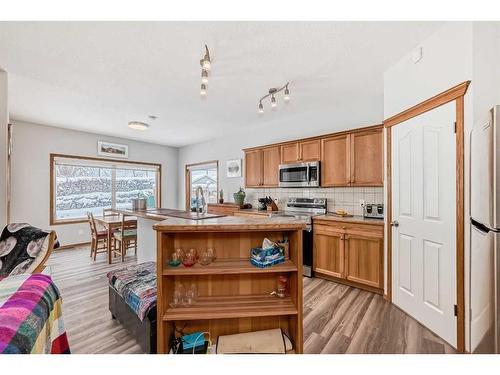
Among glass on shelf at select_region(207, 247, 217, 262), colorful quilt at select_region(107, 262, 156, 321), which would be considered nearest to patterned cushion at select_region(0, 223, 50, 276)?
colorful quilt at select_region(107, 262, 156, 321)

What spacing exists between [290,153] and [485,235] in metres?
2.64

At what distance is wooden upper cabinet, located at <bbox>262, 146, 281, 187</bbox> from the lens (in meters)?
4.03

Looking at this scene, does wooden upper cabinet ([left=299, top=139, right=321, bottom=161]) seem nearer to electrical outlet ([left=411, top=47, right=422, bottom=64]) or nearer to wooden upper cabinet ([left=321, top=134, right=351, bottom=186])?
wooden upper cabinet ([left=321, top=134, right=351, bottom=186])

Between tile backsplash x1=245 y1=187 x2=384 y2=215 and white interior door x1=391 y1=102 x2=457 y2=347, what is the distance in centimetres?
79

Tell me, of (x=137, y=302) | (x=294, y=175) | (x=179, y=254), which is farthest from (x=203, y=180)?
(x=179, y=254)

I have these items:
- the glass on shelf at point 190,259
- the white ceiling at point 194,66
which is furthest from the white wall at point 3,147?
the glass on shelf at point 190,259

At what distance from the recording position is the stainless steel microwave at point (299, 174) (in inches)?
135

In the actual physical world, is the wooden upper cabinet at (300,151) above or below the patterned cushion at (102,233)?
above

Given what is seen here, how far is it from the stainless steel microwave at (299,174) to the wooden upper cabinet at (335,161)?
4.6 inches

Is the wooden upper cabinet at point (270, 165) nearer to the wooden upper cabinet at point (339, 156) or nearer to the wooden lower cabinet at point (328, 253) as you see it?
the wooden upper cabinet at point (339, 156)

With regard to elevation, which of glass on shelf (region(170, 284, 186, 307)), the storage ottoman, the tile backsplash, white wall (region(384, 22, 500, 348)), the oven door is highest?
white wall (region(384, 22, 500, 348))

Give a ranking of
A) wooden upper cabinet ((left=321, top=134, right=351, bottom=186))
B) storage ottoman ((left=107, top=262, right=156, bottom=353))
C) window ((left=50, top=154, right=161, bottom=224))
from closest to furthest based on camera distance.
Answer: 1. storage ottoman ((left=107, top=262, right=156, bottom=353))
2. wooden upper cabinet ((left=321, top=134, right=351, bottom=186))
3. window ((left=50, top=154, right=161, bottom=224))

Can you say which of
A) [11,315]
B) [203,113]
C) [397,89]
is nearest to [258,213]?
[203,113]
